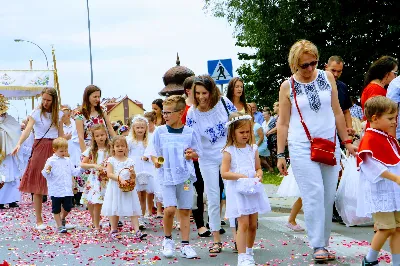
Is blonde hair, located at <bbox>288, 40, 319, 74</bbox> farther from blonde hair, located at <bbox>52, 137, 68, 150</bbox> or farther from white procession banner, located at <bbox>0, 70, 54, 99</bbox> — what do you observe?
white procession banner, located at <bbox>0, 70, 54, 99</bbox>

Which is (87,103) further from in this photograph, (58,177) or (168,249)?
(168,249)

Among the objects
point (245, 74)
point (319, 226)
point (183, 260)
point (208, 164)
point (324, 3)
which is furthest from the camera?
point (245, 74)

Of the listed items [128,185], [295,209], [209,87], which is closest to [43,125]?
[128,185]

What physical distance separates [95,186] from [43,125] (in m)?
1.60

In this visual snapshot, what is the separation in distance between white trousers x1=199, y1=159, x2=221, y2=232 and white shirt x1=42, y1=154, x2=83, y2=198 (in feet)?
9.71

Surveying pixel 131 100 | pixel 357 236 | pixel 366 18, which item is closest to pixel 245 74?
pixel 366 18

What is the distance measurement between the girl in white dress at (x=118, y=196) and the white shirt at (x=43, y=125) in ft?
5.38

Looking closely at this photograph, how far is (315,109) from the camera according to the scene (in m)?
7.01

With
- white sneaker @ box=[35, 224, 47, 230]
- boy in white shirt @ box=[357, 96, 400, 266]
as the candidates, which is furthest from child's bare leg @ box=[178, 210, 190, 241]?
white sneaker @ box=[35, 224, 47, 230]

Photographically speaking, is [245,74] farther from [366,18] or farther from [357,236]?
[357,236]

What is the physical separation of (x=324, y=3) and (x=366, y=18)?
1.55 metres

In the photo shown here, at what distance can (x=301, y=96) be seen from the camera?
7.06 m

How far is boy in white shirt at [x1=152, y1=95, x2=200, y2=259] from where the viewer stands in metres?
7.88

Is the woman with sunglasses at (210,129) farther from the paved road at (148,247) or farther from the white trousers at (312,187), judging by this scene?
the white trousers at (312,187)
